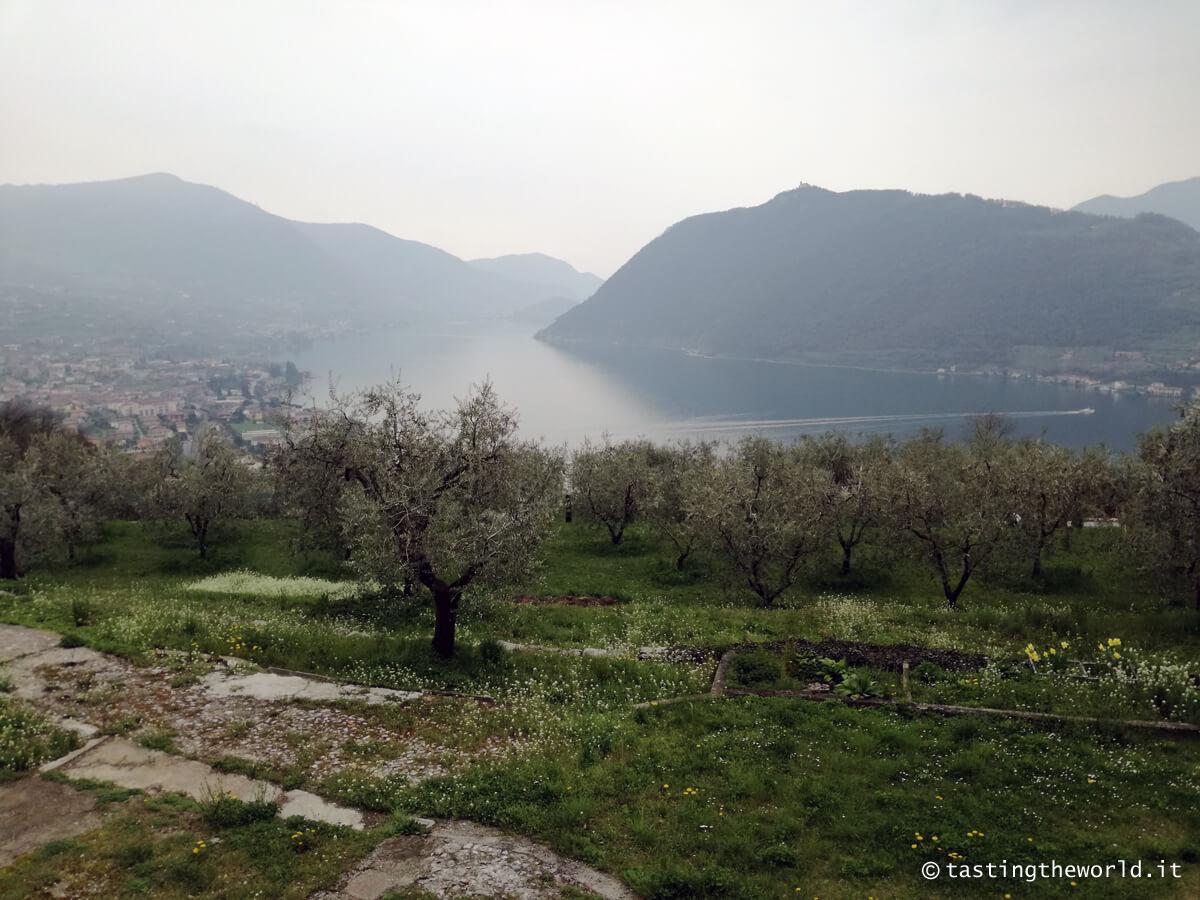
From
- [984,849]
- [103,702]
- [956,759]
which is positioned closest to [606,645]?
[956,759]

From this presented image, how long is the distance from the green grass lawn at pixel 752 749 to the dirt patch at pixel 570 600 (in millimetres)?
4485

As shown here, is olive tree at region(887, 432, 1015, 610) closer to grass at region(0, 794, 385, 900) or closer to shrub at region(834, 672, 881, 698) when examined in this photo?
shrub at region(834, 672, 881, 698)

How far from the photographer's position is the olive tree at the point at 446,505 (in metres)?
18.3

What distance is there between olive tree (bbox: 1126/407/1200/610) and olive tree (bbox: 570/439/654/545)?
26.0 meters

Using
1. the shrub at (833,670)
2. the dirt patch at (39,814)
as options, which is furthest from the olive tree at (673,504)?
the dirt patch at (39,814)

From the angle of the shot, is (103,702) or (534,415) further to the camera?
(534,415)

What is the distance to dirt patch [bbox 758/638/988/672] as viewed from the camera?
1777 centimetres

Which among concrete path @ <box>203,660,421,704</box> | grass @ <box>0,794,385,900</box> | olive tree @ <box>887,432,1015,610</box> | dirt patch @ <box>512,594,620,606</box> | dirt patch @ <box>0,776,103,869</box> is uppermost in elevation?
olive tree @ <box>887,432,1015,610</box>

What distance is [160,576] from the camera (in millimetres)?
35125

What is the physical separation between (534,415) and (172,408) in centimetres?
10189

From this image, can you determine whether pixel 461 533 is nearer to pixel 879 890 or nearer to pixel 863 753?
pixel 863 753

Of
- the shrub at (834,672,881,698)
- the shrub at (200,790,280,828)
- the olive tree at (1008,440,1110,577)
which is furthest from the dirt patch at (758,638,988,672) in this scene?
the olive tree at (1008,440,1110,577)

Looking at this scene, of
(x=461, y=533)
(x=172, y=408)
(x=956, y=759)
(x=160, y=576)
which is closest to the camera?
(x=956, y=759)

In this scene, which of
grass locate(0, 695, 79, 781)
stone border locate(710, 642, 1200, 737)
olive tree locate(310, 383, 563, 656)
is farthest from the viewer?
olive tree locate(310, 383, 563, 656)
